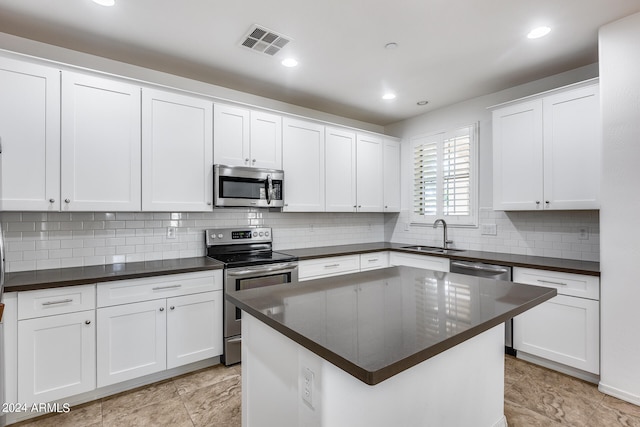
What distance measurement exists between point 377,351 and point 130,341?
223 cm

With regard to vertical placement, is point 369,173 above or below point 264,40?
below

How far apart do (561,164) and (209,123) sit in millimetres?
3242

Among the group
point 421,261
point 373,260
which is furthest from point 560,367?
point 373,260

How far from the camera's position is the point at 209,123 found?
3.05m

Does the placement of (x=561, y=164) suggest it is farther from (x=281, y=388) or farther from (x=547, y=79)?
(x=281, y=388)

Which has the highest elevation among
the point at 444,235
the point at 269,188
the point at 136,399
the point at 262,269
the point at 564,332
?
the point at 269,188

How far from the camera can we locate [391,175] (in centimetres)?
462

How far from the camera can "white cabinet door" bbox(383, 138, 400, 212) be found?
454 centimetres

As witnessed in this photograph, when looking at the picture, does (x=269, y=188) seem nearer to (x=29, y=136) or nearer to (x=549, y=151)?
(x=29, y=136)

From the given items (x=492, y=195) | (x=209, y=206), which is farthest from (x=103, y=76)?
(x=492, y=195)

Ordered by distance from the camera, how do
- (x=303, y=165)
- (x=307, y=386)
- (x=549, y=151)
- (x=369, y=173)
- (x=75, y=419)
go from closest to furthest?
(x=307, y=386) → (x=75, y=419) → (x=549, y=151) → (x=303, y=165) → (x=369, y=173)

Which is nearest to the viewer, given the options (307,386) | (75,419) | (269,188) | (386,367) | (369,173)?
(386,367)

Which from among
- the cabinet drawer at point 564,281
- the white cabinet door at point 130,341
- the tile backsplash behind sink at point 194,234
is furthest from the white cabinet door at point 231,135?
the cabinet drawer at point 564,281

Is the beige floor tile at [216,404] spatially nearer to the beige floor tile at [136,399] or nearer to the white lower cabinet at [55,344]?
the beige floor tile at [136,399]
